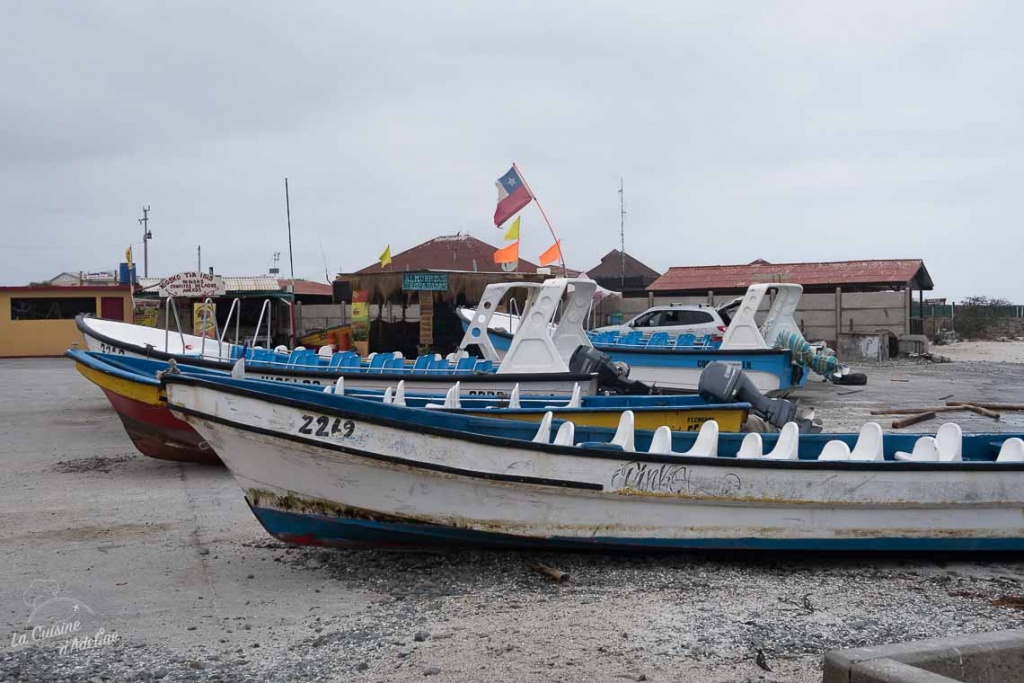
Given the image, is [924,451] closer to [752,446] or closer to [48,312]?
[752,446]

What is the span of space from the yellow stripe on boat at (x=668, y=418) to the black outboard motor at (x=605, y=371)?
3154 mm

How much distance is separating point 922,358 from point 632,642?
22084 millimetres

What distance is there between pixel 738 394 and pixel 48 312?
29.2 metres

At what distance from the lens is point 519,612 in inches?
220

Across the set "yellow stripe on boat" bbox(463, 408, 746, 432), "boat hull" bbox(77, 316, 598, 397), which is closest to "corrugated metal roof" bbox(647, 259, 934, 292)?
"boat hull" bbox(77, 316, 598, 397)

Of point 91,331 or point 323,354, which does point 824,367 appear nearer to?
Result: point 323,354

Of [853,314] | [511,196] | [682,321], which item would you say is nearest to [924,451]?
[511,196]

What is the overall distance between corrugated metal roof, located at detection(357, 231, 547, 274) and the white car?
1114cm

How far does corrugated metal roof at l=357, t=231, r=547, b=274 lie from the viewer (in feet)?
103

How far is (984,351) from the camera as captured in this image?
2994 centimetres

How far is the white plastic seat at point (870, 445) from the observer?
23.4 feet

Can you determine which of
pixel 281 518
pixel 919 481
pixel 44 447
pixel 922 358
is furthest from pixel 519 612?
pixel 922 358

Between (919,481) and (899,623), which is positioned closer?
(899,623)

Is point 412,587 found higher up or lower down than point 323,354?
lower down
